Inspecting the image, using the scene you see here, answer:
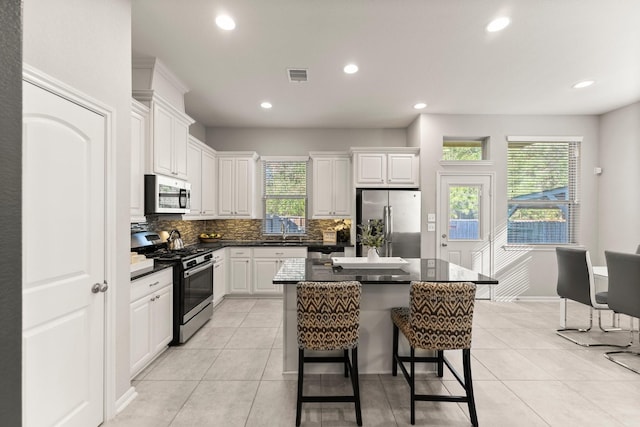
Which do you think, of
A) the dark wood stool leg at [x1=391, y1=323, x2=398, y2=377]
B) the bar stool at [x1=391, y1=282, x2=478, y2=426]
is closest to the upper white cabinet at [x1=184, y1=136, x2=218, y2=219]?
the dark wood stool leg at [x1=391, y1=323, x2=398, y2=377]

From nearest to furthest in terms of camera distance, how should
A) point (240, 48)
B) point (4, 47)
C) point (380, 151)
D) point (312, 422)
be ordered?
point (4, 47), point (312, 422), point (240, 48), point (380, 151)

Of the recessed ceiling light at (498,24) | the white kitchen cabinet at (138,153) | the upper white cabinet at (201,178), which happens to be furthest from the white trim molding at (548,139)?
the white kitchen cabinet at (138,153)

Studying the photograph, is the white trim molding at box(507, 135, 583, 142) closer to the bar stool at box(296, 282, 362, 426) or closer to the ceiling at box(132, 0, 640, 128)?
the ceiling at box(132, 0, 640, 128)

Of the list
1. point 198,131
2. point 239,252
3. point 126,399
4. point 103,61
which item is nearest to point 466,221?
point 239,252

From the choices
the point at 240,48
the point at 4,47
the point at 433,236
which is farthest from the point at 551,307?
the point at 4,47

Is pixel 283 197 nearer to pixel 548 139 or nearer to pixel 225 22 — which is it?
pixel 225 22

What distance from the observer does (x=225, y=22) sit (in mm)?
2656

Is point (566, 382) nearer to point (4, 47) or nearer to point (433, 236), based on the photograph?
point (433, 236)

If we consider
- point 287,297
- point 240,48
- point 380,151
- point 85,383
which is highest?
point 240,48

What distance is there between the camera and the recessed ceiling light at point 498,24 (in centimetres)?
262

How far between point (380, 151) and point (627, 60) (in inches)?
117

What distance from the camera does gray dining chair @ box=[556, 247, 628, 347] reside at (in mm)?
3478

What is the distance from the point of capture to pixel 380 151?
5.27m

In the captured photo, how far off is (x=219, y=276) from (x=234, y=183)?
5.32 ft
